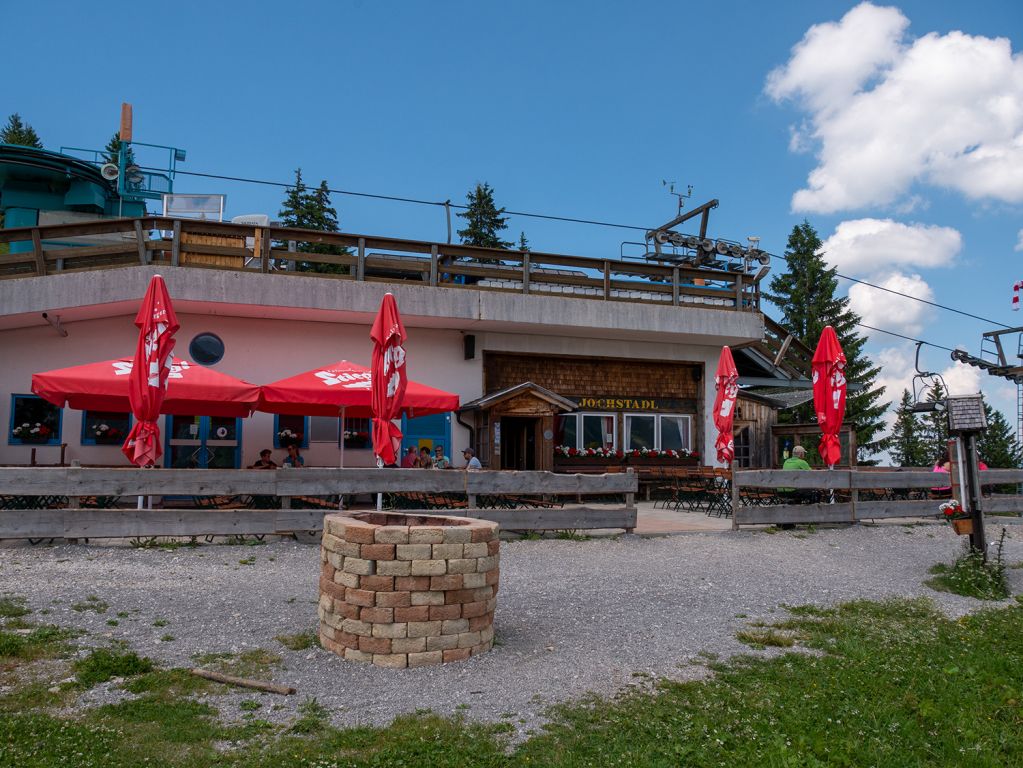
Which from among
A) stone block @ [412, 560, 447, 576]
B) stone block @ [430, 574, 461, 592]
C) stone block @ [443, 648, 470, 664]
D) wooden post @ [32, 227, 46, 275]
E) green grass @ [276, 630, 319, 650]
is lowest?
stone block @ [443, 648, 470, 664]

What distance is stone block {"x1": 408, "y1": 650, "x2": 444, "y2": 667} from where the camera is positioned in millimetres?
5996

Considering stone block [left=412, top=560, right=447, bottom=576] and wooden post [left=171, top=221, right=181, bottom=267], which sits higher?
wooden post [left=171, top=221, right=181, bottom=267]

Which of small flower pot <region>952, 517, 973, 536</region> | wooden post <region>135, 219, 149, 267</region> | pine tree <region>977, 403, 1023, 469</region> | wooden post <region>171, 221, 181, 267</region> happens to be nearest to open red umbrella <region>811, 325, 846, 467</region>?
small flower pot <region>952, 517, 973, 536</region>

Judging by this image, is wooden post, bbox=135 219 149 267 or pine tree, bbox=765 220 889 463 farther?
pine tree, bbox=765 220 889 463

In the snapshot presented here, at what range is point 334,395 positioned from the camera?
1305 cm

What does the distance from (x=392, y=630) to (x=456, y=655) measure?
565mm

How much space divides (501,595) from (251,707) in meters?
3.80

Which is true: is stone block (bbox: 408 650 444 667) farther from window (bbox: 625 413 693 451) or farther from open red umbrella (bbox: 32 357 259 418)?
window (bbox: 625 413 693 451)

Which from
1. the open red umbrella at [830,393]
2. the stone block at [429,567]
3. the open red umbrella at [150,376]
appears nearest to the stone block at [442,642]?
the stone block at [429,567]

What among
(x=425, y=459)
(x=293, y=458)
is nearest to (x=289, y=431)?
(x=293, y=458)

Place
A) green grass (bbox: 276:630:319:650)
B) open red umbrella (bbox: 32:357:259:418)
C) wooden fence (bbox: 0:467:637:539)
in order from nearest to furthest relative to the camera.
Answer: green grass (bbox: 276:630:319:650) → wooden fence (bbox: 0:467:637:539) → open red umbrella (bbox: 32:357:259:418)

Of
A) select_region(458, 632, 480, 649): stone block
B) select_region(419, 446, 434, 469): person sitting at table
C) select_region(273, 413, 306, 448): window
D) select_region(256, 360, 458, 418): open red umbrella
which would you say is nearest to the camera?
select_region(458, 632, 480, 649): stone block

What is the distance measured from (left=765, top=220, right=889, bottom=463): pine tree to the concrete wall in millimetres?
31258

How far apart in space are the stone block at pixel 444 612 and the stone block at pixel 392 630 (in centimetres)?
23
